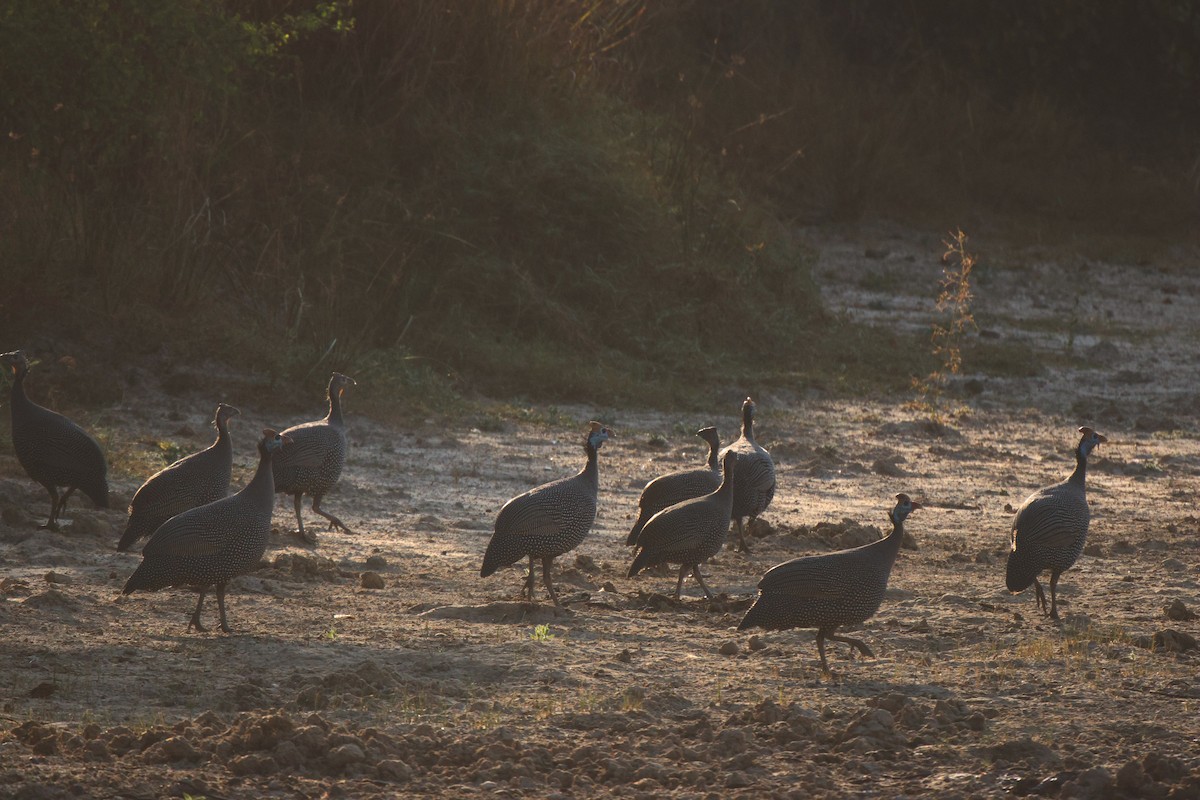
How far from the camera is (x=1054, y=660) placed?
6297 millimetres

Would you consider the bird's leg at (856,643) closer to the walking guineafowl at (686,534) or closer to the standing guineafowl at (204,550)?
the walking guineafowl at (686,534)

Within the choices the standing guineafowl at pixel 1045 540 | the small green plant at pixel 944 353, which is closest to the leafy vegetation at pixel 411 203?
the small green plant at pixel 944 353

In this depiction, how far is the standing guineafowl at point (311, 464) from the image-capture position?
821cm

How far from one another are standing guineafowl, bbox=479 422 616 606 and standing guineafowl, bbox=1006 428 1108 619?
1.89 metres

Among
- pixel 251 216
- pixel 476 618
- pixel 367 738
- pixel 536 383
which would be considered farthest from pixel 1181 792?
pixel 251 216

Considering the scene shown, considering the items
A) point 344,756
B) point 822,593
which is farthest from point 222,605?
point 822,593

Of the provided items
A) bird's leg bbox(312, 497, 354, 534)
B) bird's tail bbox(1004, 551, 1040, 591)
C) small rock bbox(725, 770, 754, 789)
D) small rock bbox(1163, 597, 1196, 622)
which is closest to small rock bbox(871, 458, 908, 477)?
bird's tail bbox(1004, 551, 1040, 591)

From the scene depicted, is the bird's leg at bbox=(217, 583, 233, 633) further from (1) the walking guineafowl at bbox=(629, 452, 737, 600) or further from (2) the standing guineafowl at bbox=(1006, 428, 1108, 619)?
(2) the standing guineafowl at bbox=(1006, 428, 1108, 619)

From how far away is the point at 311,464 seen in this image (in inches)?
326

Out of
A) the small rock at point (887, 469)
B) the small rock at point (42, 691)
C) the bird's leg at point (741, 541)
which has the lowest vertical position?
the small rock at point (42, 691)

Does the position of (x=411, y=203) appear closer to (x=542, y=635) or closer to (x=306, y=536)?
(x=306, y=536)

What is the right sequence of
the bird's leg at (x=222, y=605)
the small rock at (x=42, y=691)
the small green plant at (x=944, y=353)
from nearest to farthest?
the small rock at (x=42, y=691) < the bird's leg at (x=222, y=605) < the small green plant at (x=944, y=353)

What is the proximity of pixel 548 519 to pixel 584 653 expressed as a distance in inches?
36.8

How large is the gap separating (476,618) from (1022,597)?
8.68 feet
